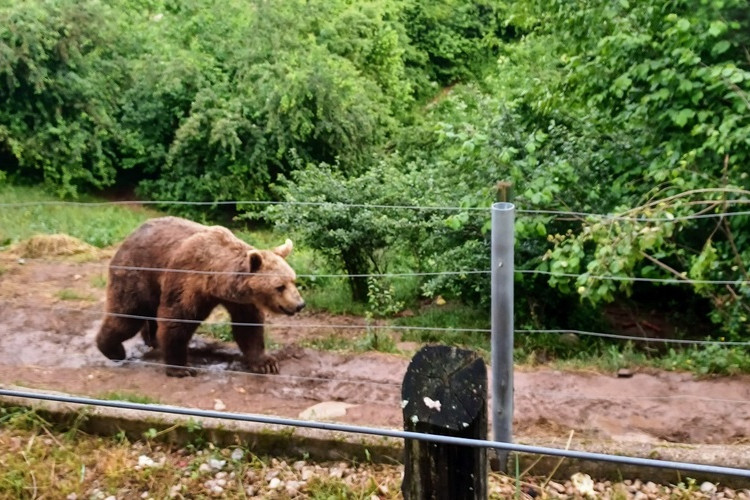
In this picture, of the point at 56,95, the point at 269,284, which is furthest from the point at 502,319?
the point at 56,95

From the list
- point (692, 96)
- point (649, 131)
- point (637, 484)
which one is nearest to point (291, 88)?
point (649, 131)

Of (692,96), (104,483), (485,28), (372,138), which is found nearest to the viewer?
(104,483)

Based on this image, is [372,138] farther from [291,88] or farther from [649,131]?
[649,131]

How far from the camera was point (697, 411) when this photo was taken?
15.0 ft

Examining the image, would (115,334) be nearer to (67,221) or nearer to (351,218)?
(351,218)

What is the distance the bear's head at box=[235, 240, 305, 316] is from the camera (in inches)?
197

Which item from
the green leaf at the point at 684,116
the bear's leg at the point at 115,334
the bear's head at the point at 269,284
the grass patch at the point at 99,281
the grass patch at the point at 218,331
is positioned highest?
the green leaf at the point at 684,116

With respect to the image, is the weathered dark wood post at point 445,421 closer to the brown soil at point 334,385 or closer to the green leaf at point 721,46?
the brown soil at point 334,385

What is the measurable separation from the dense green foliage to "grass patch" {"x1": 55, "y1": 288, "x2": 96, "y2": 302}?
5.87ft

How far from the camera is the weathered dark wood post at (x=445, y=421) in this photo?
238 cm

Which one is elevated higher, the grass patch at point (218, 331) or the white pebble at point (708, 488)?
the grass patch at point (218, 331)

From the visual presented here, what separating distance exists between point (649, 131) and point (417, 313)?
9.24 ft

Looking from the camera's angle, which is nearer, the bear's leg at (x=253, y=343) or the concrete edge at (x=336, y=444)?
the concrete edge at (x=336, y=444)

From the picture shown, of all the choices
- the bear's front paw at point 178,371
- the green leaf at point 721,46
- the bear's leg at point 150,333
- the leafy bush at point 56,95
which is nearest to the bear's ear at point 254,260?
the bear's front paw at point 178,371
